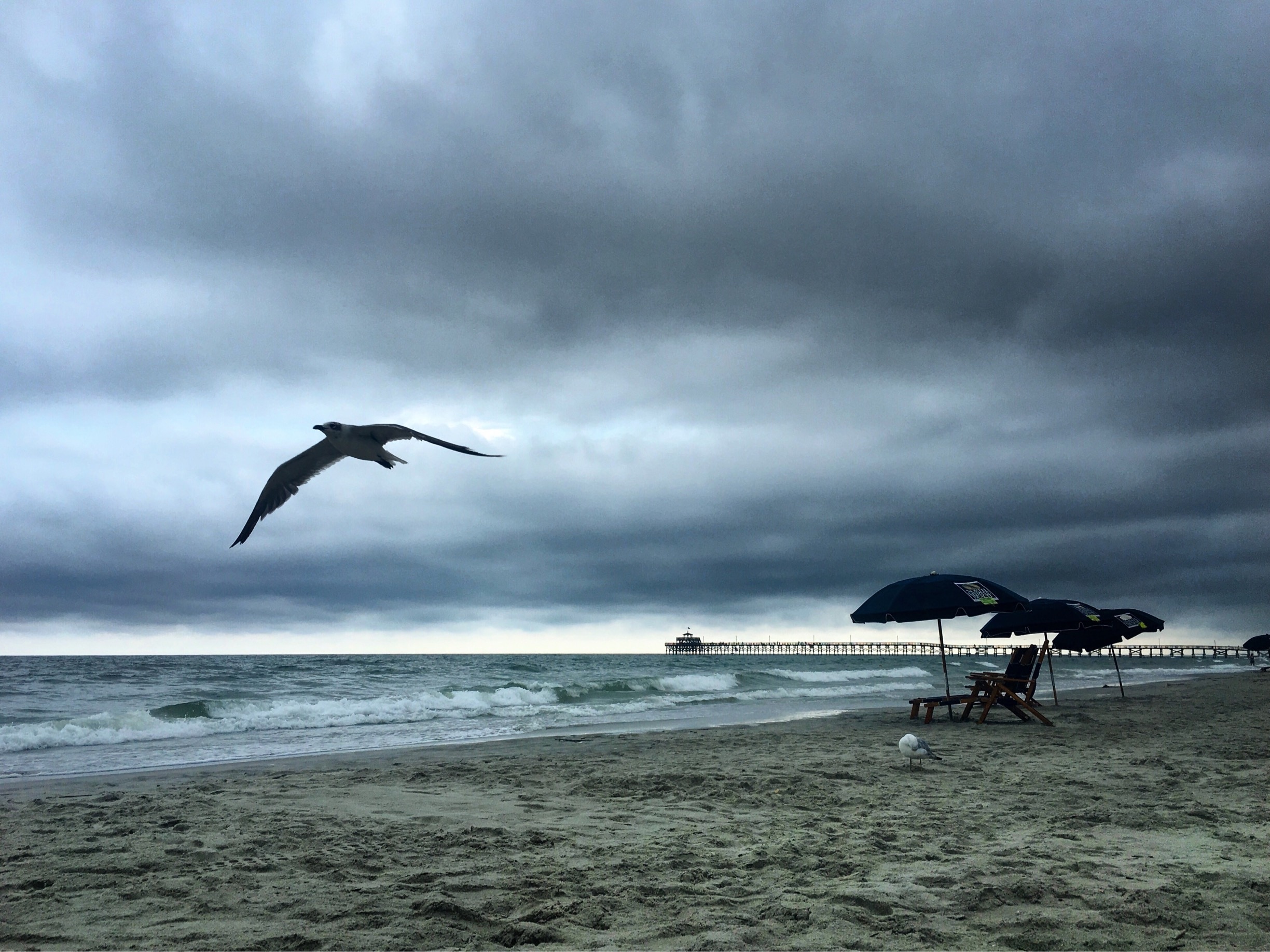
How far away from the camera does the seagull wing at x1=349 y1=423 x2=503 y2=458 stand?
23.0ft

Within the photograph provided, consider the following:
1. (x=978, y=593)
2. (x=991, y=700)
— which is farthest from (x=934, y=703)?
(x=978, y=593)

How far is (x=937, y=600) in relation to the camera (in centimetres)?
1277

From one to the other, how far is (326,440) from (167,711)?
15.9 meters

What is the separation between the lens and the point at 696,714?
1934 cm

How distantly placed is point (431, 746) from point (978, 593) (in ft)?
28.7

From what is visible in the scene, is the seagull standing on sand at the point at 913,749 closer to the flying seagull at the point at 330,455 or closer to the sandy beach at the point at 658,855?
the sandy beach at the point at 658,855

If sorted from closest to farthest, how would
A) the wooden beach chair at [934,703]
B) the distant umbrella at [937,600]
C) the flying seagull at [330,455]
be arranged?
the flying seagull at [330,455] < the distant umbrella at [937,600] < the wooden beach chair at [934,703]

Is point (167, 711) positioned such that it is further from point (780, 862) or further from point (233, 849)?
point (780, 862)

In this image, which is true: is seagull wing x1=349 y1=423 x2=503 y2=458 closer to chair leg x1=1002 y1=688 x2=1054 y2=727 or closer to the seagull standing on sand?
the seagull standing on sand

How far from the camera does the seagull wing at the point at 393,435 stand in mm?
6996

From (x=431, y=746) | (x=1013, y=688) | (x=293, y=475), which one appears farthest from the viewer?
(x=1013, y=688)

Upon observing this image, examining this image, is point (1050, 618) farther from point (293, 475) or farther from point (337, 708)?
point (337, 708)

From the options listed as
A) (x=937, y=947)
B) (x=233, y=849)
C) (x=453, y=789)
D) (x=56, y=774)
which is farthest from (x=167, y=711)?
(x=937, y=947)

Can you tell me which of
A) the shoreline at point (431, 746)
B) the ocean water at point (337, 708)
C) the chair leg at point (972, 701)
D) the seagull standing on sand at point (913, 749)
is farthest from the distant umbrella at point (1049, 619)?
the seagull standing on sand at point (913, 749)
